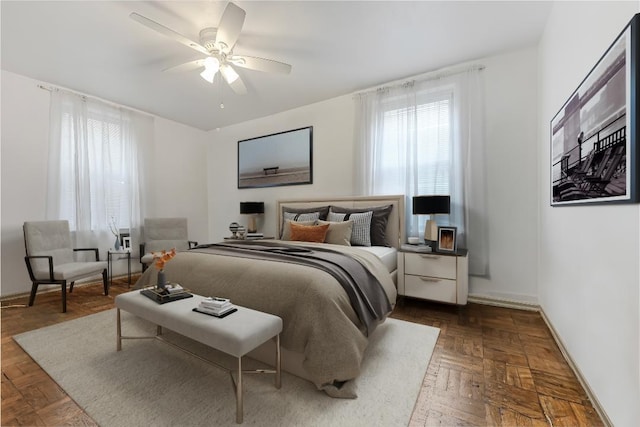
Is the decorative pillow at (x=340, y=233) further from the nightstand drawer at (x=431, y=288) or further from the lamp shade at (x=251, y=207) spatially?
the lamp shade at (x=251, y=207)

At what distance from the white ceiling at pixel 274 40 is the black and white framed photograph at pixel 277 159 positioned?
865mm

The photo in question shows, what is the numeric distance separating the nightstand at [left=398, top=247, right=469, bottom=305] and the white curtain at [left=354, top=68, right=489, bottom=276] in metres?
0.50

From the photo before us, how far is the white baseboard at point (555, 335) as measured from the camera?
141cm

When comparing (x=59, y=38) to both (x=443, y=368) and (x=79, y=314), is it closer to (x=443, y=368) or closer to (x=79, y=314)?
(x=79, y=314)

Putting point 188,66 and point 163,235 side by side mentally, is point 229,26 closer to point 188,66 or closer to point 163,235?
point 188,66

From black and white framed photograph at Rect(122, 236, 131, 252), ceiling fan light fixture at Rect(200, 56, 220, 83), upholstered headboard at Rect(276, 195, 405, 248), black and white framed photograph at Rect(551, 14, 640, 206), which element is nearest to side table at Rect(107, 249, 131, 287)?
black and white framed photograph at Rect(122, 236, 131, 252)

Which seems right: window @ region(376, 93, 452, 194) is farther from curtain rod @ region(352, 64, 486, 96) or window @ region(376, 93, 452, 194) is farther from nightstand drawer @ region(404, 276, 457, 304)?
nightstand drawer @ region(404, 276, 457, 304)

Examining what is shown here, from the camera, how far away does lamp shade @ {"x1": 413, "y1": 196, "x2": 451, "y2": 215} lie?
2.86 m

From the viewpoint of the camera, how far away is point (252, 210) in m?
4.78

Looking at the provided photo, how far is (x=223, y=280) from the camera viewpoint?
2068mm

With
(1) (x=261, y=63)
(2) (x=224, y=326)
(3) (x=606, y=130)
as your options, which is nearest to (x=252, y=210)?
(1) (x=261, y=63)

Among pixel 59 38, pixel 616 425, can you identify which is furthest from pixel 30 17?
pixel 616 425

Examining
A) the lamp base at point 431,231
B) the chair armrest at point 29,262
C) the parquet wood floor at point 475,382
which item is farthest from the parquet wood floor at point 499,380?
the chair armrest at point 29,262

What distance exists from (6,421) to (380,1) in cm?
363
